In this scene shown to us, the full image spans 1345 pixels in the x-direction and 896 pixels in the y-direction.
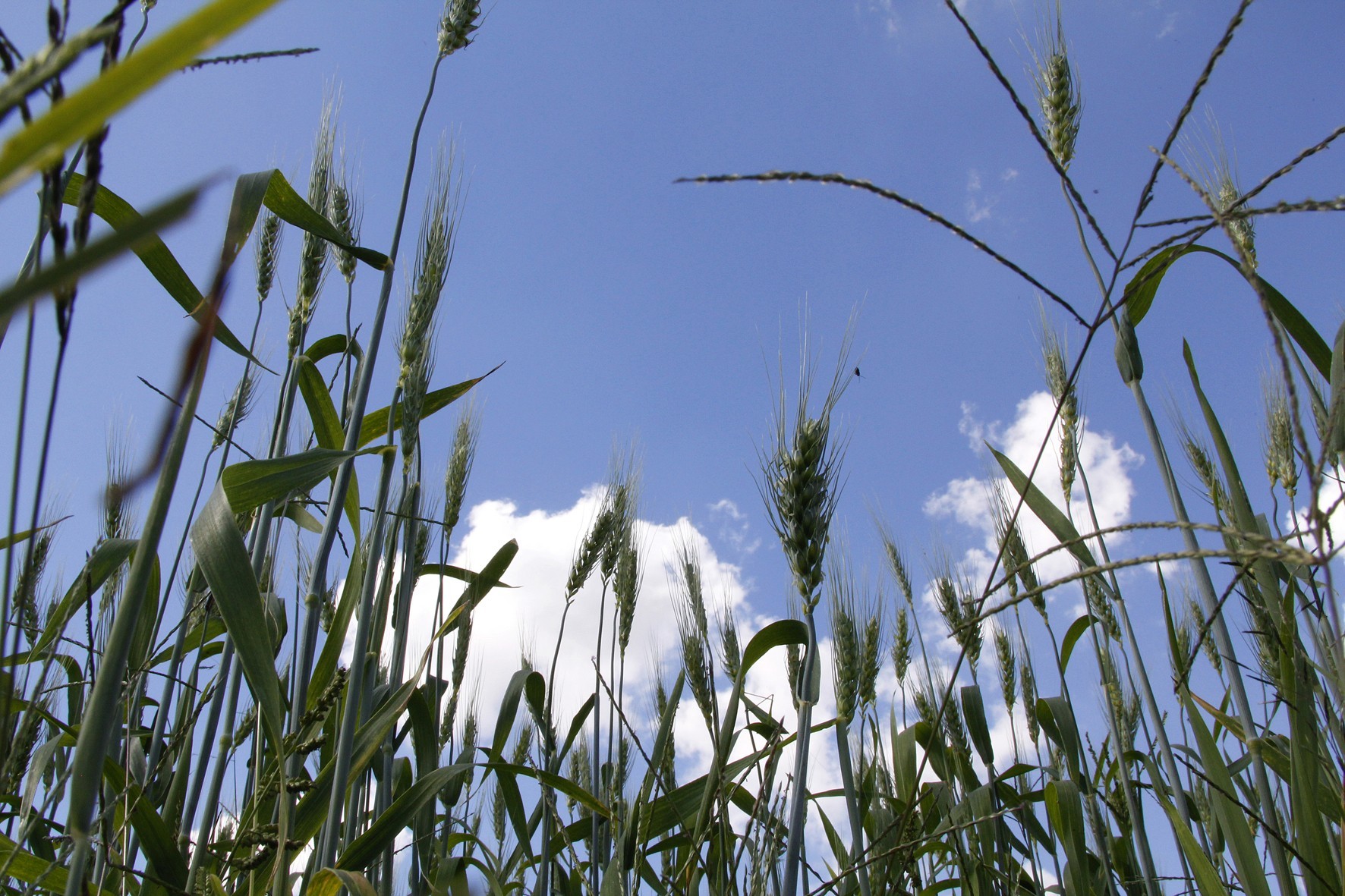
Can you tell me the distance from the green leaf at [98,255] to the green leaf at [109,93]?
0.07 ft

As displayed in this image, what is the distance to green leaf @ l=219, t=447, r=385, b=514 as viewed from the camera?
3.58 ft

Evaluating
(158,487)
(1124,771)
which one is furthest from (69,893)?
(1124,771)

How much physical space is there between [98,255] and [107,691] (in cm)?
59

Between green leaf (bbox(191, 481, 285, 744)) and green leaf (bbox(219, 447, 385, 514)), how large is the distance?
15 cm

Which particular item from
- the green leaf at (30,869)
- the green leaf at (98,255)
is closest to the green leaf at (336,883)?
the green leaf at (30,869)

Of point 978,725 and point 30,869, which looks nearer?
point 30,869

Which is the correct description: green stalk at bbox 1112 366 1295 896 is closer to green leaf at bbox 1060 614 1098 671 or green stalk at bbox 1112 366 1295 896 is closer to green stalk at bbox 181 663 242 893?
green leaf at bbox 1060 614 1098 671

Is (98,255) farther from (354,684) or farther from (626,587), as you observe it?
(626,587)

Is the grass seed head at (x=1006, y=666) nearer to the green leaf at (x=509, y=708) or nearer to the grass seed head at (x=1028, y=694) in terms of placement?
the grass seed head at (x=1028, y=694)

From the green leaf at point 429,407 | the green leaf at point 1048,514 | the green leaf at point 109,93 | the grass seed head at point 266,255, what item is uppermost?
the grass seed head at point 266,255

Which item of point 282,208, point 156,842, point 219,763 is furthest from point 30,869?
point 282,208

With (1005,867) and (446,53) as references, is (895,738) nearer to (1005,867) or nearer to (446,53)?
(1005,867)

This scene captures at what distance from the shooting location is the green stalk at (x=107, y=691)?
593 millimetres

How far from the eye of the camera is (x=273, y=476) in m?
1.14
